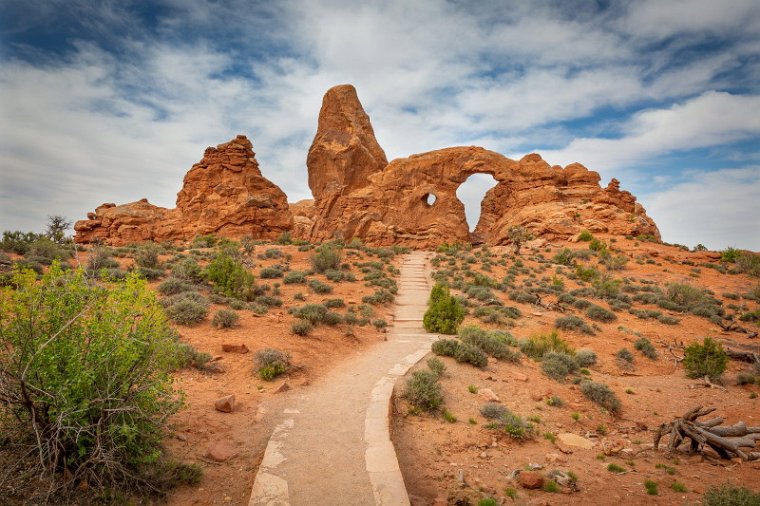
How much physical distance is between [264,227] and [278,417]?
110 ft

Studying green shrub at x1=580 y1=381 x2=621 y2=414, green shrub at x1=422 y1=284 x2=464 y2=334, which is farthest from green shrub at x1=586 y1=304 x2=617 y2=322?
green shrub at x1=580 y1=381 x2=621 y2=414

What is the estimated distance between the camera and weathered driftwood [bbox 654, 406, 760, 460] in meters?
5.86

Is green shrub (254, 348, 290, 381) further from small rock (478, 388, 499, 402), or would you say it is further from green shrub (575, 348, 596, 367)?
green shrub (575, 348, 596, 367)

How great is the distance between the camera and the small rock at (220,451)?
4.77 m

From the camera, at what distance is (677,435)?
6.23 meters

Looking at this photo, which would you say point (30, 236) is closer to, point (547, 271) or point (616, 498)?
point (616, 498)

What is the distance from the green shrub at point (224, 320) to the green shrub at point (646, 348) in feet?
41.2

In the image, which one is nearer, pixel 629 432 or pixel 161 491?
pixel 161 491

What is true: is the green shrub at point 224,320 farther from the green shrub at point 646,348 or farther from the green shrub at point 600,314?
the green shrub at point 600,314

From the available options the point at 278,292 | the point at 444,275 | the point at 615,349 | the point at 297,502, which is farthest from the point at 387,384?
the point at 444,275

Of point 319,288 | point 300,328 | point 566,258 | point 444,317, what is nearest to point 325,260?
point 319,288

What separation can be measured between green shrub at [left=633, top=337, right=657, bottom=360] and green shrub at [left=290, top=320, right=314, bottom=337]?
10650mm

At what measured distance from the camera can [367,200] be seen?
40.4m

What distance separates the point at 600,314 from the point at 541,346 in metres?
6.32
